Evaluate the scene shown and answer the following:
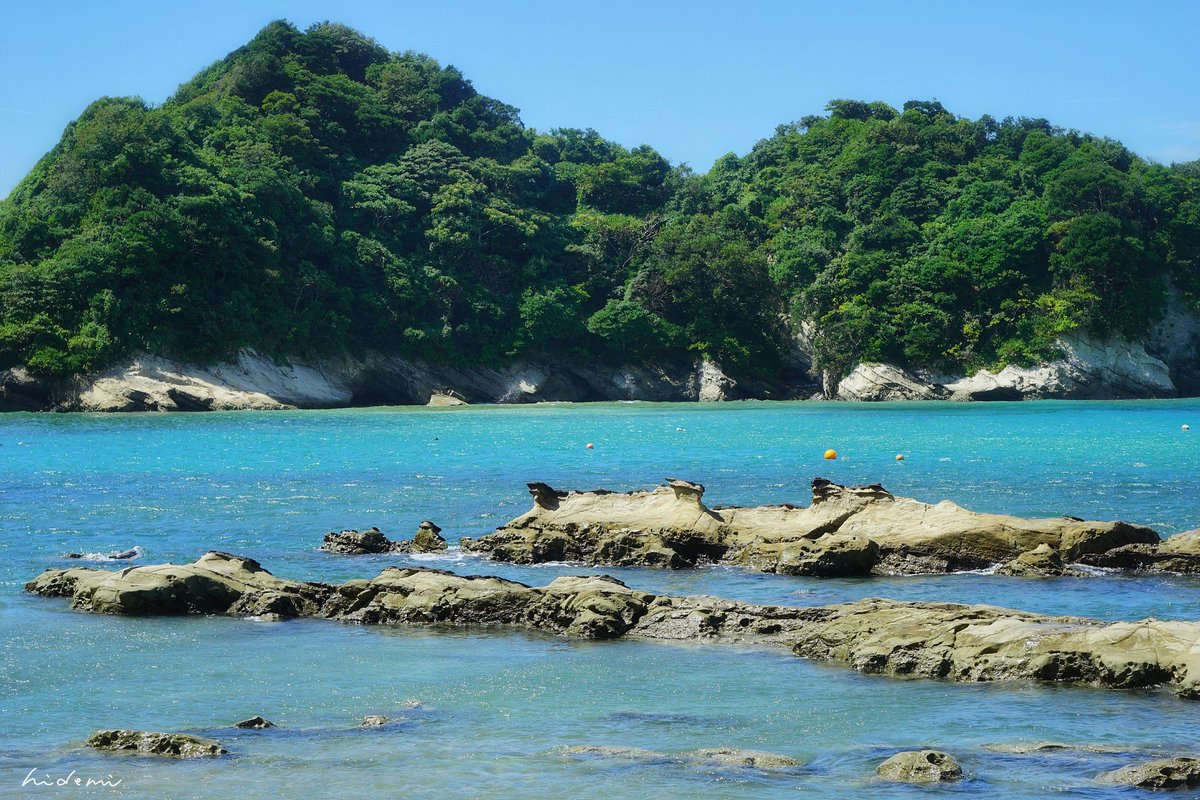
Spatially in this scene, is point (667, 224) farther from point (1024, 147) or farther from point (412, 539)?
point (412, 539)

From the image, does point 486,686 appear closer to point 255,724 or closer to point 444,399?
point 255,724

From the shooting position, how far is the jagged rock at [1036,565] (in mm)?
17969

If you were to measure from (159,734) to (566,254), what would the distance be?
88903 millimetres

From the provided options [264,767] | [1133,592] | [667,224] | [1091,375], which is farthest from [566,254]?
[264,767]

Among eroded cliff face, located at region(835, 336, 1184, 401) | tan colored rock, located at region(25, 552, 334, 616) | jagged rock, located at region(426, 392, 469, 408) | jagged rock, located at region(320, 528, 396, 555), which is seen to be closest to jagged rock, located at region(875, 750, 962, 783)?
tan colored rock, located at region(25, 552, 334, 616)

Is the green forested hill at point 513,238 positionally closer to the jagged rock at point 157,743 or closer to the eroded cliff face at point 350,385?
the eroded cliff face at point 350,385

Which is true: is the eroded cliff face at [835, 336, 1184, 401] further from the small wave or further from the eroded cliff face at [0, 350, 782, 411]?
the small wave

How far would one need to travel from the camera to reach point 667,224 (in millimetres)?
98875

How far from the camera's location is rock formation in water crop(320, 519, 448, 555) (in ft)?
70.2

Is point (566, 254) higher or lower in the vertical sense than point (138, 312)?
higher

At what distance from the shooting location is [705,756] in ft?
32.1

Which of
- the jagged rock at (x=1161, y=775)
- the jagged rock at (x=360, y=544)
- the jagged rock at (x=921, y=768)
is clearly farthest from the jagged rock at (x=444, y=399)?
the jagged rock at (x=1161, y=775)

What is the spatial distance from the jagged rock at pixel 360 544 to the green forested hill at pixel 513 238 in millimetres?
55076

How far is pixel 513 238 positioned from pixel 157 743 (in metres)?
86.1
